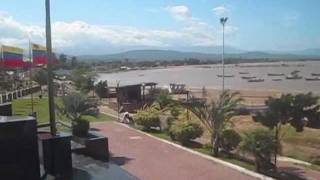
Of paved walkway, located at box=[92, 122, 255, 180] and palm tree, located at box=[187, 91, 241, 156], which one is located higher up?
palm tree, located at box=[187, 91, 241, 156]

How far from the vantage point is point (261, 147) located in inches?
519

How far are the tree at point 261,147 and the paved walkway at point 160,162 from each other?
708mm

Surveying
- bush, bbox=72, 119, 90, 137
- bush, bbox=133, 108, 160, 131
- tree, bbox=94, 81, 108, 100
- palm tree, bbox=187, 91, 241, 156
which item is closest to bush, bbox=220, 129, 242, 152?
palm tree, bbox=187, 91, 241, 156

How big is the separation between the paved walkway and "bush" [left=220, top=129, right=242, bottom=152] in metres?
1.17

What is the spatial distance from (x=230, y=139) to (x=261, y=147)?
2761mm

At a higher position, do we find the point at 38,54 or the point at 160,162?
the point at 38,54

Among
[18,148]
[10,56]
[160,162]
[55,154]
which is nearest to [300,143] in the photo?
[160,162]

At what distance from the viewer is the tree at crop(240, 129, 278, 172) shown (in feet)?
43.1

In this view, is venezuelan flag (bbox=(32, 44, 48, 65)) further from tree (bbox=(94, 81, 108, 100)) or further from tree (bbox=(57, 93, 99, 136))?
tree (bbox=(57, 93, 99, 136))

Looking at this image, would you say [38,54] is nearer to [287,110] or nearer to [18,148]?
[287,110]

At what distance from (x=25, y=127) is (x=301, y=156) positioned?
1406 centimetres

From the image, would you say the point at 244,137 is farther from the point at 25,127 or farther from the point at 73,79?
the point at 73,79

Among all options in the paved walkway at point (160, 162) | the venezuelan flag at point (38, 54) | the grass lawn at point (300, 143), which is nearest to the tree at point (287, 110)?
the paved walkway at point (160, 162)

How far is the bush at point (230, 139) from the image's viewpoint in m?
15.8
